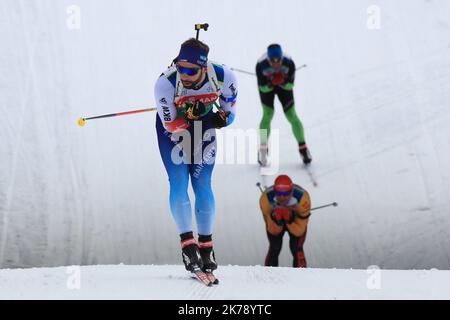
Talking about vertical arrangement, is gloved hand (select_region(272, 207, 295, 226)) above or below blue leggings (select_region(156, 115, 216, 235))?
above

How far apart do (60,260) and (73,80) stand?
407 cm

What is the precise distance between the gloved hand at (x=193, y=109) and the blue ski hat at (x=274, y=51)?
3170mm

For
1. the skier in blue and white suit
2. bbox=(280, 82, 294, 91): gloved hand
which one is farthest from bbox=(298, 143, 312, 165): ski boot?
the skier in blue and white suit

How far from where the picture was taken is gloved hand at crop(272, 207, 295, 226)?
6883mm

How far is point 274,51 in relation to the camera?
7738mm

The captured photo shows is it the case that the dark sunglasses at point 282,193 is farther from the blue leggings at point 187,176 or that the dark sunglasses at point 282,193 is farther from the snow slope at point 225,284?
the blue leggings at point 187,176

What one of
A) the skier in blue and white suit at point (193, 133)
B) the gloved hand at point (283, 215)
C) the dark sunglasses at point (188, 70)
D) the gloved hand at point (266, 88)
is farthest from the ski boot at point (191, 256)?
the gloved hand at point (266, 88)

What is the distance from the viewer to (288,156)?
32.6ft

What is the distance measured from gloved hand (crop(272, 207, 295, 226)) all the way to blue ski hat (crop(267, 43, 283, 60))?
173 cm

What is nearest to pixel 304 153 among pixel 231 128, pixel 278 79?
pixel 278 79

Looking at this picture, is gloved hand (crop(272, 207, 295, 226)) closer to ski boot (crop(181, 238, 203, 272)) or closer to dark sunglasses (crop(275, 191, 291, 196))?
dark sunglasses (crop(275, 191, 291, 196))

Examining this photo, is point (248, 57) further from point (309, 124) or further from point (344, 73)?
point (309, 124)

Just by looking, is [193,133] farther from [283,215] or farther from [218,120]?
[283,215]

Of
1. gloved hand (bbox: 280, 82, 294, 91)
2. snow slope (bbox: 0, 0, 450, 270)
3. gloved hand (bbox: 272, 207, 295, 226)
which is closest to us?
gloved hand (bbox: 272, 207, 295, 226)
